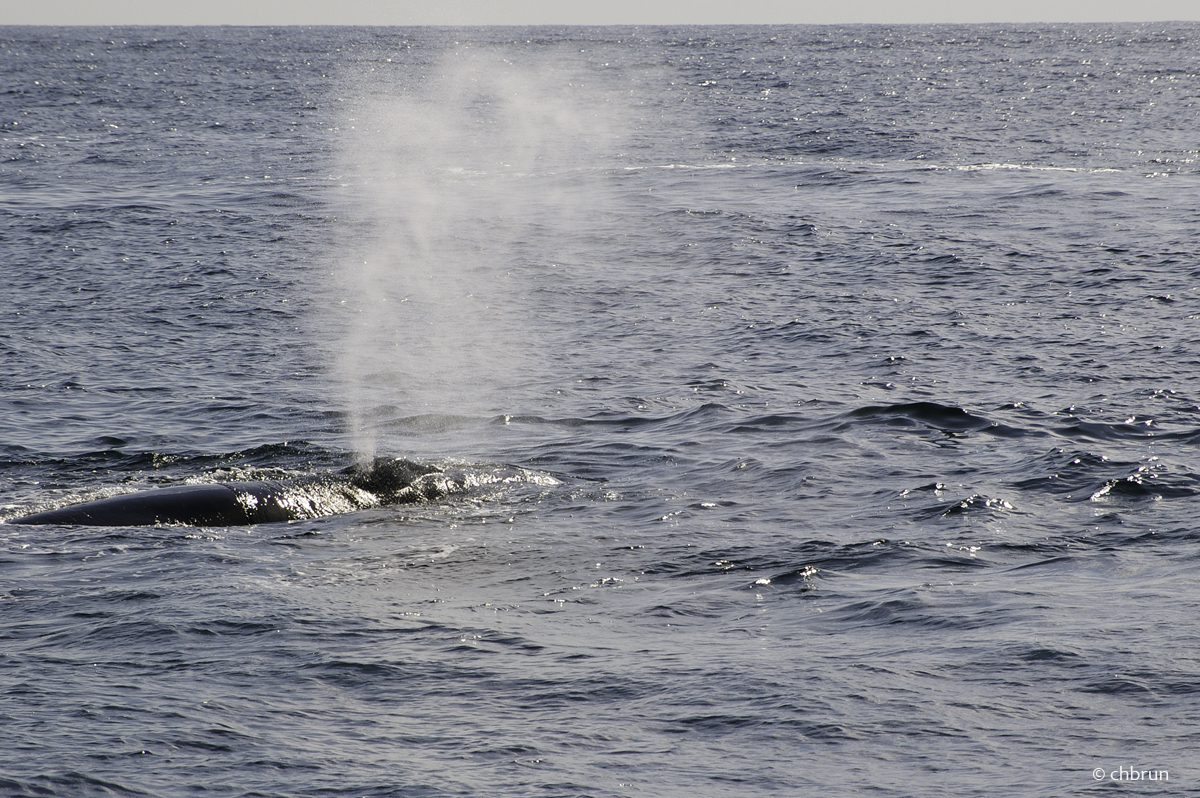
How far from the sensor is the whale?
12.7 metres

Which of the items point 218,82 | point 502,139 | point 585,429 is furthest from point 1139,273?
point 218,82

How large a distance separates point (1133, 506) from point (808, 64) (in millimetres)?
99492

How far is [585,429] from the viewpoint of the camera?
53.5 feet

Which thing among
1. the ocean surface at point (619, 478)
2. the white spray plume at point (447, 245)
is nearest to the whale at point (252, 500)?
the ocean surface at point (619, 478)

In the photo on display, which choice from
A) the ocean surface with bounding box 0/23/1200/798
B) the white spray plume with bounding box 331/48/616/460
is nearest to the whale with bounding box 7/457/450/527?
the ocean surface with bounding box 0/23/1200/798

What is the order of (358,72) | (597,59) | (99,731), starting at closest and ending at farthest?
(99,731)
(358,72)
(597,59)

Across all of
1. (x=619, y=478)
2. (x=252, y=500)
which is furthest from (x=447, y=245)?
(x=252, y=500)

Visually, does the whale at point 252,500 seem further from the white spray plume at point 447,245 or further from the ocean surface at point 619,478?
the white spray plume at point 447,245

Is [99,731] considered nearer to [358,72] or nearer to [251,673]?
[251,673]

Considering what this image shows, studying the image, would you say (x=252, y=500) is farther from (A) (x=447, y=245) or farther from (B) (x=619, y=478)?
(A) (x=447, y=245)

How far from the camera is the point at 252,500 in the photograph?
13000 mm

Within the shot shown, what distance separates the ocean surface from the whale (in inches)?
10.1

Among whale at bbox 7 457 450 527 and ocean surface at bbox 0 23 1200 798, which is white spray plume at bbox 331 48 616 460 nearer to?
ocean surface at bbox 0 23 1200 798

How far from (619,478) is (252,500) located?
3.94 metres
